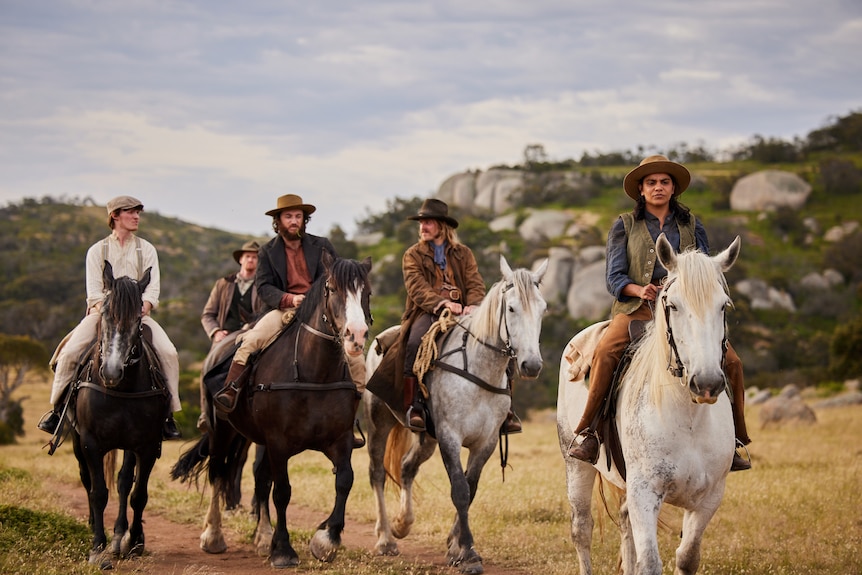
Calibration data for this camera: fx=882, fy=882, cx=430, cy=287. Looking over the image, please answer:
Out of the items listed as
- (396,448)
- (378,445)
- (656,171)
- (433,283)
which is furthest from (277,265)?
(656,171)

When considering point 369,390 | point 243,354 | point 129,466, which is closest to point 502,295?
point 369,390

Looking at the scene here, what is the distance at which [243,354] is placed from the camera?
28.9 ft

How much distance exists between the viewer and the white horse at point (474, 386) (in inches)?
323

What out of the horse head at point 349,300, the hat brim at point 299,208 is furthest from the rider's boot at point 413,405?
the hat brim at point 299,208

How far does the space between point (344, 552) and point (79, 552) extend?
256cm

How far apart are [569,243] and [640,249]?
196 feet

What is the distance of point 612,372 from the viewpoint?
21.2ft

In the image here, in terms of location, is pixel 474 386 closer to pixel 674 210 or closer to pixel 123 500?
pixel 674 210

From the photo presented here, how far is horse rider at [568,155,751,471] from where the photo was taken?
6.43 metres

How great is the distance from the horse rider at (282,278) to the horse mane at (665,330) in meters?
3.41

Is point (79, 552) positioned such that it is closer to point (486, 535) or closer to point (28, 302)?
point (486, 535)

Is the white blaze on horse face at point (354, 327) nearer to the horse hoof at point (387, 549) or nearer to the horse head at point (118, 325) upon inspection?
the horse head at point (118, 325)

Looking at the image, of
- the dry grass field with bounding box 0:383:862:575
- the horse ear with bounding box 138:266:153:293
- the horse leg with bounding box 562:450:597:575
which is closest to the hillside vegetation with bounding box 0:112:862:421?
the dry grass field with bounding box 0:383:862:575

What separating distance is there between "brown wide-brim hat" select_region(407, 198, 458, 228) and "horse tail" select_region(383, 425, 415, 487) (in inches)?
94.4
